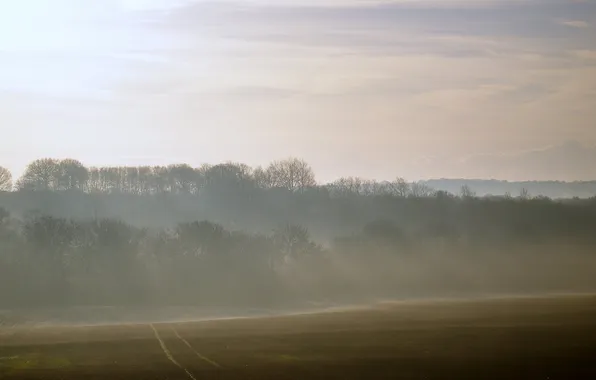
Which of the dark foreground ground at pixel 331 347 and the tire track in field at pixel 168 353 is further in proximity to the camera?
the tire track in field at pixel 168 353

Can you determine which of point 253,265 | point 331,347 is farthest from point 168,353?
point 253,265

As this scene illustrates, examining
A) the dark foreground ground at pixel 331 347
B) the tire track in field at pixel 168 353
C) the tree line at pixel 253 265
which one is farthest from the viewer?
the tree line at pixel 253 265

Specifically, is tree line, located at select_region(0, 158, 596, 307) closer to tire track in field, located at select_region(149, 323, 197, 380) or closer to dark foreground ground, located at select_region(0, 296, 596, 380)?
dark foreground ground, located at select_region(0, 296, 596, 380)

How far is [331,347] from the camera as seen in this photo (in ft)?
268

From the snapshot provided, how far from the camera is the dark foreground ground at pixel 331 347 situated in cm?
6556

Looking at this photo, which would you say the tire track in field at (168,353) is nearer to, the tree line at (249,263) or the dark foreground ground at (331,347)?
the dark foreground ground at (331,347)

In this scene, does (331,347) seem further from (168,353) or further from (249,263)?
(249,263)

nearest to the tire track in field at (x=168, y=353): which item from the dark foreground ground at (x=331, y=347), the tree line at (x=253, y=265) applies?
the dark foreground ground at (x=331, y=347)

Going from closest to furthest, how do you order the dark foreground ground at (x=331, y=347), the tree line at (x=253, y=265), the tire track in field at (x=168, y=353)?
the dark foreground ground at (x=331, y=347) → the tire track in field at (x=168, y=353) → the tree line at (x=253, y=265)

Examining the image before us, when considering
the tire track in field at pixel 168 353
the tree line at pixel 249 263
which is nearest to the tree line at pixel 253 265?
the tree line at pixel 249 263

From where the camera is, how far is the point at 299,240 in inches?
6860

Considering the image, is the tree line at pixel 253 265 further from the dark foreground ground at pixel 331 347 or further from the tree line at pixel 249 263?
the dark foreground ground at pixel 331 347

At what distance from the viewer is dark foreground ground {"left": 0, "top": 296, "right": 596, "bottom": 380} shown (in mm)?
65562

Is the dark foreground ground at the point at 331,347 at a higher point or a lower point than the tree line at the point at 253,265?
lower
